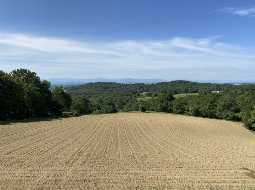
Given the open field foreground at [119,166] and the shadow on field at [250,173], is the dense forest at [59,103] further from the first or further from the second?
the shadow on field at [250,173]

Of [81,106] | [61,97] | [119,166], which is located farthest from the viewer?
[81,106]

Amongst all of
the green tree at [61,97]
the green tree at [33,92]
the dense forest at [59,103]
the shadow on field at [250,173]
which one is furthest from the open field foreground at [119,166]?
the green tree at [61,97]

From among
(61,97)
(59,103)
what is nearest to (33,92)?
(59,103)

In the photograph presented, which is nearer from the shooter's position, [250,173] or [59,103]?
[250,173]

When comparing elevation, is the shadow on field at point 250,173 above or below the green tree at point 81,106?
above

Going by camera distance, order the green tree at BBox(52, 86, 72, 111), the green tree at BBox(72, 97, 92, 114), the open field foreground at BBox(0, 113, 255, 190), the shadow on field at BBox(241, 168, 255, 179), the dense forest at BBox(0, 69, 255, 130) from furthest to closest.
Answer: the green tree at BBox(72, 97, 92, 114) → the green tree at BBox(52, 86, 72, 111) → the dense forest at BBox(0, 69, 255, 130) → the shadow on field at BBox(241, 168, 255, 179) → the open field foreground at BBox(0, 113, 255, 190)

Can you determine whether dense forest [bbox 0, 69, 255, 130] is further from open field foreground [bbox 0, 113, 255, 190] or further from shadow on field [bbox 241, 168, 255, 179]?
shadow on field [bbox 241, 168, 255, 179]

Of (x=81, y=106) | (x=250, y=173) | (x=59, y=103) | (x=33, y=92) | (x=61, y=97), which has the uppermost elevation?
(x=33, y=92)

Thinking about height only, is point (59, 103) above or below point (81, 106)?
above

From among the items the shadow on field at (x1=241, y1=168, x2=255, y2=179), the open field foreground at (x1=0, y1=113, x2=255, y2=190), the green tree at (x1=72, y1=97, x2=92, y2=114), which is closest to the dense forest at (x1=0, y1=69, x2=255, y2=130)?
the green tree at (x1=72, y1=97, x2=92, y2=114)

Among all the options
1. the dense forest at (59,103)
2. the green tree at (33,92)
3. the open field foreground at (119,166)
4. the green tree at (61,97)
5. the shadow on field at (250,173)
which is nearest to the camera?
the open field foreground at (119,166)

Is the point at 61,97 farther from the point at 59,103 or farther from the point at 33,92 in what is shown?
the point at 33,92

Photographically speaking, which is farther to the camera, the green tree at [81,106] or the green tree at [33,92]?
the green tree at [81,106]
